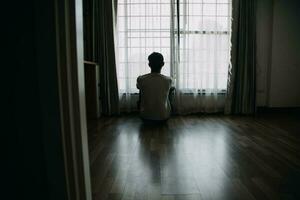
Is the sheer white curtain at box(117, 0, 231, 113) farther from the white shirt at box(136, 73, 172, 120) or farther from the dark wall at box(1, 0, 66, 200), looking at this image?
the dark wall at box(1, 0, 66, 200)

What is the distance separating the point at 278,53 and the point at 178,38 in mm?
1713

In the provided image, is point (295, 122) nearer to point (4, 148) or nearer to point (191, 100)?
point (191, 100)

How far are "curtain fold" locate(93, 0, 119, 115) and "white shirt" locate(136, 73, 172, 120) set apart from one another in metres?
0.91

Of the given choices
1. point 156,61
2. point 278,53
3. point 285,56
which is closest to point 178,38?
point 156,61

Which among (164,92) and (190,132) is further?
(164,92)

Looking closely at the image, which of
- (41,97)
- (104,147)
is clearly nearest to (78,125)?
(41,97)

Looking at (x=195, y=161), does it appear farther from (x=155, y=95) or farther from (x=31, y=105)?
(x=31, y=105)

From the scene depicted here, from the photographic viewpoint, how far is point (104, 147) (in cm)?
194

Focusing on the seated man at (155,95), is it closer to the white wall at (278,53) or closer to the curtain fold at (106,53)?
the curtain fold at (106,53)

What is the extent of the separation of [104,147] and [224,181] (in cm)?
106

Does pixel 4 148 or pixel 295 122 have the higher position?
pixel 4 148

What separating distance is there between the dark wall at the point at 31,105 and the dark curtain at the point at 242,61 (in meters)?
3.47

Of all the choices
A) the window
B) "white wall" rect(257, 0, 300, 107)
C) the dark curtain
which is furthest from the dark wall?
"white wall" rect(257, 0, 300, 107)

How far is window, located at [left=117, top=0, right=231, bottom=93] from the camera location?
3.55 meters
